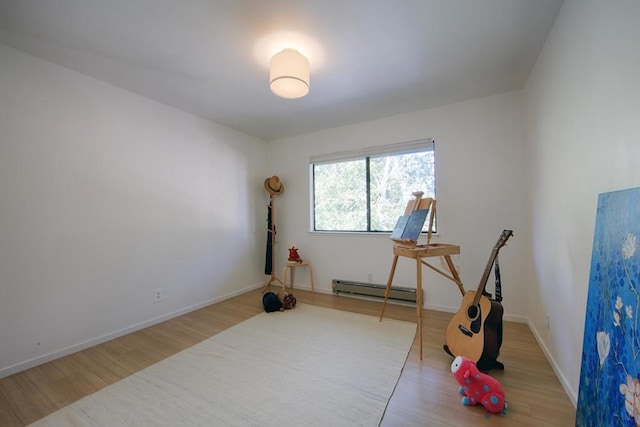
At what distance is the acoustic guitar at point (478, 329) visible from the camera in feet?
5.57

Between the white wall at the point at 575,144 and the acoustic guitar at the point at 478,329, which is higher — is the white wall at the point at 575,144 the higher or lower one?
the higher one

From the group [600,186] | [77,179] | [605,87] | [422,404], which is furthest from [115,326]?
[605,87]

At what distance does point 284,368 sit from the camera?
1.85 meters

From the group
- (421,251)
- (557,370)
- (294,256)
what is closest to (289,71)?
(421,251)

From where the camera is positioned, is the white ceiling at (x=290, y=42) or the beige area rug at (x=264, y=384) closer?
the beige area rug at (x=264, y=384)

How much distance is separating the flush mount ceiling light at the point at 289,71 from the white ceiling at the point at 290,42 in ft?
Result: 0.35

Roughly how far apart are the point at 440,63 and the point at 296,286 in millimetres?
3406

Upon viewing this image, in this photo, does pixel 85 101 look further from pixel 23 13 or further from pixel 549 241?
pixel 549 241

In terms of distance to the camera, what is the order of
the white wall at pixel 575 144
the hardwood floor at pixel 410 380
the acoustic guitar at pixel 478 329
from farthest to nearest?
the acoustic guitar at pixel 478 329 → the hardwood floor at pixel 410 380 → the white wall at pixel 575 144

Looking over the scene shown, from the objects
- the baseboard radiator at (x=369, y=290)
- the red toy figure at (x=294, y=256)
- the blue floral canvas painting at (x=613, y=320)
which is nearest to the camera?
the blue floral canvas painting at (x=613, y=320)

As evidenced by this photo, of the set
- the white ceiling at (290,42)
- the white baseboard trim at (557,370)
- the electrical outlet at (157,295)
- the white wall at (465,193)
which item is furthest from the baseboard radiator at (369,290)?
the white ceiling at (290,42)

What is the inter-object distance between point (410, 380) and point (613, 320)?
1.15m

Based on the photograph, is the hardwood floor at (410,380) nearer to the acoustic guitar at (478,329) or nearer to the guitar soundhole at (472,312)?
the acoustic guitar at (478,329)

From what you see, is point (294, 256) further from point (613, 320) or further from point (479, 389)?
point (613, 320)
